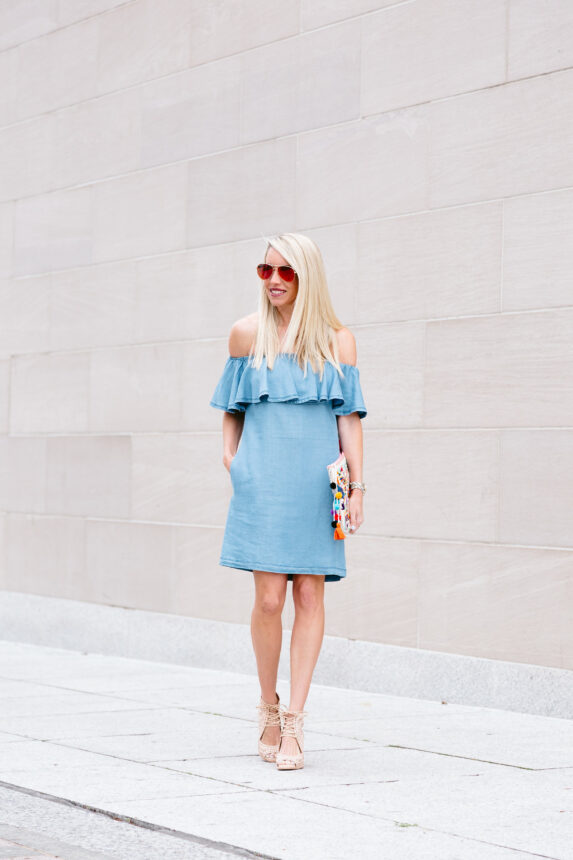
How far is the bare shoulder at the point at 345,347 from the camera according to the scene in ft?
17.7

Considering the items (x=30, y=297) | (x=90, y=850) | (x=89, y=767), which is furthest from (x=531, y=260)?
(x=30, y=297)

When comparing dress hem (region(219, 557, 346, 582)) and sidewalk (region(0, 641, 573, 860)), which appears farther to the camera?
dress hem (region(219, 557, 346, 582))

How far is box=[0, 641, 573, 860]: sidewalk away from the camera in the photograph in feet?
13.1

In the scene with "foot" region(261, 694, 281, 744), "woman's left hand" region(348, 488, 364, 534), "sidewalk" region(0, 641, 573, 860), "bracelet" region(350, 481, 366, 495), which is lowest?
"sidewalk" region(0, 641, 573, 860)

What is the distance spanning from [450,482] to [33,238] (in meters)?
4.46

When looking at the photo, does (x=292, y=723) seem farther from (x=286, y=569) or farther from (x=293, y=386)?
(x=293, y=386)

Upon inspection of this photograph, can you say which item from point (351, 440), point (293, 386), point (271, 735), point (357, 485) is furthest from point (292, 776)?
point (293, 386)

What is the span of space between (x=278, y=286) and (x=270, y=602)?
1.27 m

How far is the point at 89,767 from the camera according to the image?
5102mm

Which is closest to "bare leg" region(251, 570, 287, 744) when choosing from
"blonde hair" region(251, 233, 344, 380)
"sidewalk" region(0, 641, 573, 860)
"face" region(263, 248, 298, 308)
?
"sidewalk" region(0, 641, 573, 860)

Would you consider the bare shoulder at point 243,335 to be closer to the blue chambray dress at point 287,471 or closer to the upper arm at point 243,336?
the upper arm at point 243,336

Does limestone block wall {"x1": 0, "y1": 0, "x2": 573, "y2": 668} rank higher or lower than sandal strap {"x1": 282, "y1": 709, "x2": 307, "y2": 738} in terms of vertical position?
higher

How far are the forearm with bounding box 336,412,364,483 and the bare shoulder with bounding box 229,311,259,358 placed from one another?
481 mm

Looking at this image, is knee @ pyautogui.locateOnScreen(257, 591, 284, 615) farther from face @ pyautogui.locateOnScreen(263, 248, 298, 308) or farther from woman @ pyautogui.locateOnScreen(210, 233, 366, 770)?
face @ pyautogui.locateOnScreen(263, 248, 298, 308)
